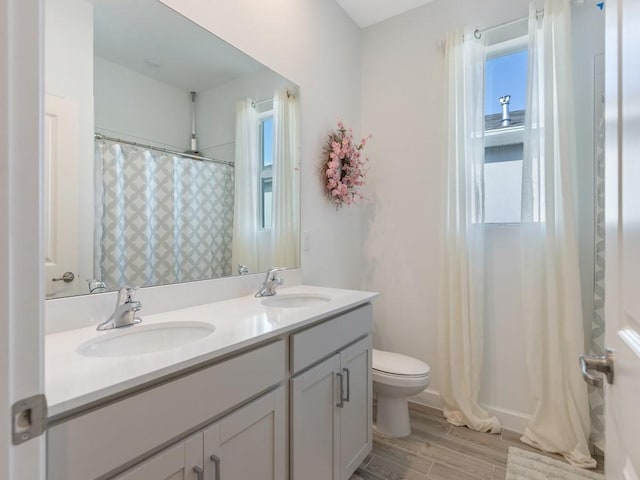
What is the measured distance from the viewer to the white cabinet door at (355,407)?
4.86 ft

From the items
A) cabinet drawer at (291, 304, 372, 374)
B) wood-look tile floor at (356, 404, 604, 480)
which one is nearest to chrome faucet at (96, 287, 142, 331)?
cabinet drawer at (291, 304, 372, 374)

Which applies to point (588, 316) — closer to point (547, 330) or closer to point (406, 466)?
point (547, 330)

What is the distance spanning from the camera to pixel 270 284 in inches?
68.1

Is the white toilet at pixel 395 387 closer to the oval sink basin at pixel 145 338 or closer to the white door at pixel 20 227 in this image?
the oval sink basin at pixel 145 338

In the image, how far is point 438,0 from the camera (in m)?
2.25

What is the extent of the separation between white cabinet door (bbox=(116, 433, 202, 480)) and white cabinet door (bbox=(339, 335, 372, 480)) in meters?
0.75

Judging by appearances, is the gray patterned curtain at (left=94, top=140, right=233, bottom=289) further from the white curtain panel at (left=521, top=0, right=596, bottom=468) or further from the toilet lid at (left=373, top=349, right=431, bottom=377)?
the white curtain panel at (left=521, top=0, right=596, bottom=468)

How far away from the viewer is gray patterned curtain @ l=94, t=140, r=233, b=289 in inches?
46.9

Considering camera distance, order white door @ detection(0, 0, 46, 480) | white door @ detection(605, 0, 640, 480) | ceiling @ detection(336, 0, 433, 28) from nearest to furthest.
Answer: white door @ detection(0, 0, 46, 480), white door @ detection(605, 0, 640, 480), ceiling @ detection(336, 0, 433, 28)

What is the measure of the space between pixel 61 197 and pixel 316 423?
124 centimetres

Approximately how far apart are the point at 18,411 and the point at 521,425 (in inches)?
96.5

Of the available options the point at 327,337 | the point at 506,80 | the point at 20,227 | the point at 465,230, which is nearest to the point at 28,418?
the point at 20,227

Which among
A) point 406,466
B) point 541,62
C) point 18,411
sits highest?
point 541,62

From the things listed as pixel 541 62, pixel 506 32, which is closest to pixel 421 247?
pixel 541 62
